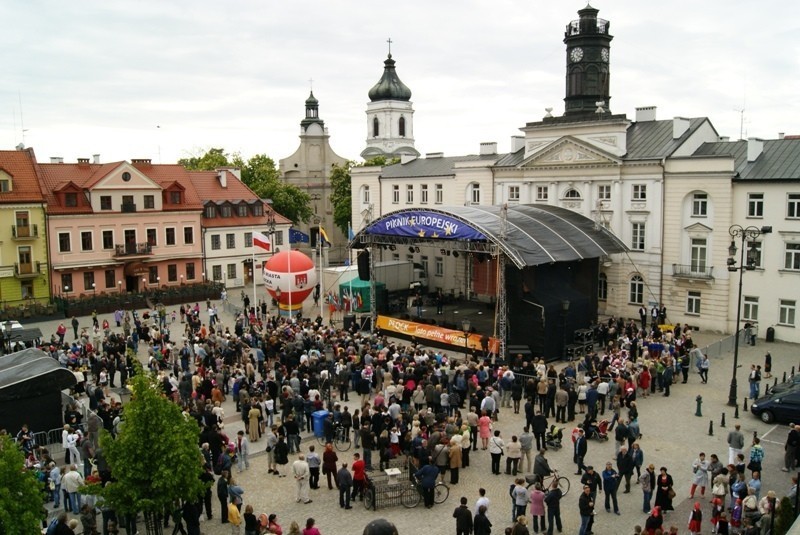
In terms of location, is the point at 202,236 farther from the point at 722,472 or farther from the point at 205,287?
the point at 722,472


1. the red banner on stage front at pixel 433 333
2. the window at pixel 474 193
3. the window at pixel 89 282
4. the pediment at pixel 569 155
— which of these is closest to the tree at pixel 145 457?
the red banner on stage front at pixel 433 333

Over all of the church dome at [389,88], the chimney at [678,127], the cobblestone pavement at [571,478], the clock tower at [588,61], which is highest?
the church dome at [389,88]

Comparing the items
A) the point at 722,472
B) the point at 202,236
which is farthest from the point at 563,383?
the point at 202,236

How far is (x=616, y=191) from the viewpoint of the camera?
38906mm

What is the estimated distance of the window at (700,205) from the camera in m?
35.8

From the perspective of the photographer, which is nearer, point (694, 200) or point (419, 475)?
point (419, 475)

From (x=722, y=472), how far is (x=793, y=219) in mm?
21735

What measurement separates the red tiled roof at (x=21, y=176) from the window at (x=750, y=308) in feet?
136

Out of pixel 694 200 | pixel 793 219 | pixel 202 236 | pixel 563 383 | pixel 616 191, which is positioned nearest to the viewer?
pixel 563 383

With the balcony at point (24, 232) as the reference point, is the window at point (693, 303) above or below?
below

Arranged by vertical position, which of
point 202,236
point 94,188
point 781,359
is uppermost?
point 94,188

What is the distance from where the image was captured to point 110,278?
46.5 metres

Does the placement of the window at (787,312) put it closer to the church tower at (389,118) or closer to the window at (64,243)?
the window at (64,243)

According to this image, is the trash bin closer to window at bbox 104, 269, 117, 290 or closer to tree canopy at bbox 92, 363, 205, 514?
tree canopy at bbox 92, 363, 205, 514
